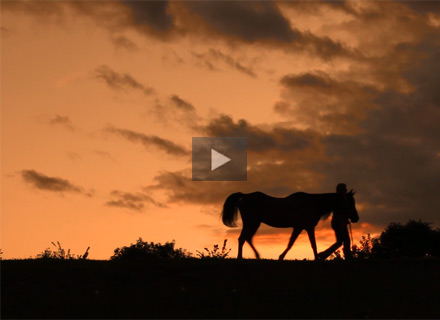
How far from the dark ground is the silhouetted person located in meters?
2.49

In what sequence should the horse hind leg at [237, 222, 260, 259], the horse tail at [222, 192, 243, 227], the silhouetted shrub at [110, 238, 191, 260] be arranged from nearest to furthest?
the horse hind leg at [237, 222, 260, 259], the horse tail at [222, 192, 243, 227], the silhouetted shrub at [110, 238, 191, 260]

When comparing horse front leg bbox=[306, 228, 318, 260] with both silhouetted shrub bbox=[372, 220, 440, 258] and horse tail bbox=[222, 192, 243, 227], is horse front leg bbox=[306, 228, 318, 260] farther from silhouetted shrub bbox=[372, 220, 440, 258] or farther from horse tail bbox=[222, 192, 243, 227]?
silhouetted shrub bbox=[372, 220, 440, 258]

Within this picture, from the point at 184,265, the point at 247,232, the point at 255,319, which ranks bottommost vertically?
the point at 255,319

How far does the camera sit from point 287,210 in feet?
82.6

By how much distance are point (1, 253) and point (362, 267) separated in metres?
15.4

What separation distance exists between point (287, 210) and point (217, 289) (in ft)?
26.8

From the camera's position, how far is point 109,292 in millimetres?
17297

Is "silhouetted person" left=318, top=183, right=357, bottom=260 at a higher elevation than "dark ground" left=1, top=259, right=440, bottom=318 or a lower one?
higher

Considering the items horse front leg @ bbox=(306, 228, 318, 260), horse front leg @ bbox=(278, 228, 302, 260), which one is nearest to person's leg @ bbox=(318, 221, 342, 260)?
horse front leg @ bbox=(306, 228, 318, 260)

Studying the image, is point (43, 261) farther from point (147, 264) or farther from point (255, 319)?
point (255, 319)

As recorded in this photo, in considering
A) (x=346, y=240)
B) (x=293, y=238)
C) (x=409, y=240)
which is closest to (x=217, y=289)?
(x=293, y=238)

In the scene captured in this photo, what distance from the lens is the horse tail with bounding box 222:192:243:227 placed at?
2616 centimetres

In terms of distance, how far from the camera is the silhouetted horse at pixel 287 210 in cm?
2430

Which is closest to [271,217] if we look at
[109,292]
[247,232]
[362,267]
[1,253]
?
[247,232]
